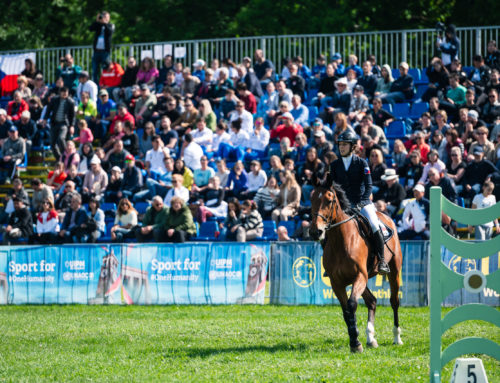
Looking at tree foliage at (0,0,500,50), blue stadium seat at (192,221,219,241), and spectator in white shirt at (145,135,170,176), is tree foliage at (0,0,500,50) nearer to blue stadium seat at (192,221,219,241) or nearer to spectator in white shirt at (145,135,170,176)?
spectator in white shirt at (145,135,170,176)

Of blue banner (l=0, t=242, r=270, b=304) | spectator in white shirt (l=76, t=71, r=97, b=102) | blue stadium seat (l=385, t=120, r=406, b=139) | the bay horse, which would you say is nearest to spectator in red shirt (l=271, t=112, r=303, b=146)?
blue stadium seat (l=385, t=120, r=406, b=139)

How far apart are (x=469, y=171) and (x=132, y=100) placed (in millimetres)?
12495

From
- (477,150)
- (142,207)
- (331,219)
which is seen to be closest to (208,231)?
(142,207)

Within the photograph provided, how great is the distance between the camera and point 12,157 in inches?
1038

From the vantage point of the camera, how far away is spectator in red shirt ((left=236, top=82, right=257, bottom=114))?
2562cm

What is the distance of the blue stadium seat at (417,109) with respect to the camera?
2366 centimetres

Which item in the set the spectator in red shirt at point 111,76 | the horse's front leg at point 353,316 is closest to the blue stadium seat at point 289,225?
the horse's front leg at point 353,316

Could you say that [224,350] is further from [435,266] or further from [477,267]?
[477,267]

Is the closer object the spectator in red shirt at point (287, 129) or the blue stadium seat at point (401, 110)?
the spectator in red shirt at point (287, 129)

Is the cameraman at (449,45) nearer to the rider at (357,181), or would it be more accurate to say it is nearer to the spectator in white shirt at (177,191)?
the spectator in white shirt at (177,191)

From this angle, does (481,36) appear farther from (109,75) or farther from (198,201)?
(109,75)

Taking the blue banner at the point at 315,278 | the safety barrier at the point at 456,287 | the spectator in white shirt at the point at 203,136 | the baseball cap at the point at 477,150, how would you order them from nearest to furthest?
the safety barrier at the point at 456,287 → the blue banner at the point at 315,278 → the baseball cap at the point at 477,150 → the spectator in white shirt at the point at 203,136

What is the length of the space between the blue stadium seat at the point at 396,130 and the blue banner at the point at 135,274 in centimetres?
691

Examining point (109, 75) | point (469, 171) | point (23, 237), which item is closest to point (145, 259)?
point (23, 237)
